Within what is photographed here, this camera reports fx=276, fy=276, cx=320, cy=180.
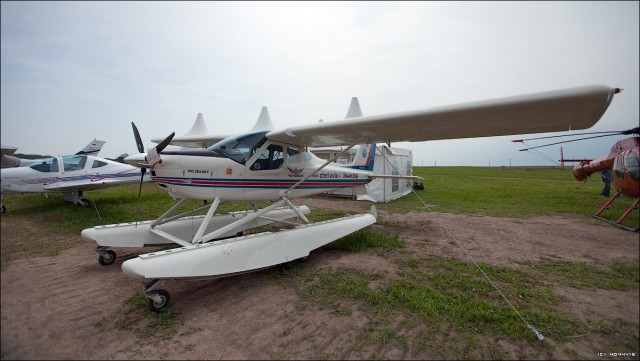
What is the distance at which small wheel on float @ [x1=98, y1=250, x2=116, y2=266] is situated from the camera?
482 centimetres

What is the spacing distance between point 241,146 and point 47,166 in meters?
8.69

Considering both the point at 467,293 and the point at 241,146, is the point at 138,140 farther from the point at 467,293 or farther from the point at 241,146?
the point at 467,293

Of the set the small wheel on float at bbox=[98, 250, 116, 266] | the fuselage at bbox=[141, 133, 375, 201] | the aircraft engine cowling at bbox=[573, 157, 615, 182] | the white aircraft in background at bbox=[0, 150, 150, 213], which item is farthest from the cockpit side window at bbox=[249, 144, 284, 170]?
the white aircraft in background at bbox=[0, 150, 150, 213]

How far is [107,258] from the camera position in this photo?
4.86 meters

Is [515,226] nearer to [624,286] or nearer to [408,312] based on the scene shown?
[408,312]

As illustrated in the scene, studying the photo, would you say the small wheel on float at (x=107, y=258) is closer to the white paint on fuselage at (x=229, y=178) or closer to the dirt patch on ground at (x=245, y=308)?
the dirt patch on ground at (x=245, y=308)

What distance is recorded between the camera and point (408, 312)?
3270 mm

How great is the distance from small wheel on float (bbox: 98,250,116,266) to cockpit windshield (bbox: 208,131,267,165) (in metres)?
2.53

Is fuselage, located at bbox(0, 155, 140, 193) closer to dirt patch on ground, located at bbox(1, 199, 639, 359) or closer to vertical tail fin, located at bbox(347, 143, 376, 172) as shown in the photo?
dirt patch on ground, located at bbox(1, 199, 639, 359)

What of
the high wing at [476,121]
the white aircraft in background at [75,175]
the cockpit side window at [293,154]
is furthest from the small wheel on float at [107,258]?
the white aircraft in background at [75,175]

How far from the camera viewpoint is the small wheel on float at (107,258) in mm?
4820

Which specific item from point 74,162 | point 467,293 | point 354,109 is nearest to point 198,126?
point 74,162

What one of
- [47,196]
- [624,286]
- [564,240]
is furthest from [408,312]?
[47,196]

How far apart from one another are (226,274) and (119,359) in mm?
1517
